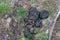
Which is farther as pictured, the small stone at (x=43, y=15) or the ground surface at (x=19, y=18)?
the small stone at (x=43, y=15)

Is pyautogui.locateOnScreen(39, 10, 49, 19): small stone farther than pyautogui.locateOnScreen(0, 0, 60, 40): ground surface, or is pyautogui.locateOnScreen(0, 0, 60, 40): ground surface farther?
pyautogui.locateOnScreen(39, 10, 49, 19): small stone

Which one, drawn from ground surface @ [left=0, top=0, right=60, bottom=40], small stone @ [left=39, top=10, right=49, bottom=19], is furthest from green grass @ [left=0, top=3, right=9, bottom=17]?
small stone @ [left=39, top=10, right=49, bottom=19]

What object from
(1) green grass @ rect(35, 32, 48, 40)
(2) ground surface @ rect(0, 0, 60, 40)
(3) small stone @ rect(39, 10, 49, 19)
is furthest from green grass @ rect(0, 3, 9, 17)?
(1) green grass @ rect(35, 32, 48, 40)

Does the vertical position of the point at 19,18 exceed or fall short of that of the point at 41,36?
it exceeds it

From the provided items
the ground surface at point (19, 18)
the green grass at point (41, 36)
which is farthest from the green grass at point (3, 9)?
the green grass at point (41, 36)

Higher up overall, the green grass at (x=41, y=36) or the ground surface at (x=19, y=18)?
the ground surface at (x=19, y=18)

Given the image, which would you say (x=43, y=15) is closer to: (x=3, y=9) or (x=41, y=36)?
(x=41, y=36)

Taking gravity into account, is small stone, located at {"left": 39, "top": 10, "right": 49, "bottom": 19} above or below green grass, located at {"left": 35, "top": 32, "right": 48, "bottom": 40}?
→ above

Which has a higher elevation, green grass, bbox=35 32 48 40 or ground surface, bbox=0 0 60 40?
ground surface, bbox=0 0 60 40

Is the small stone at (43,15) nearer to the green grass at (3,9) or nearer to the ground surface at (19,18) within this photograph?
the ground surface at (19,18)

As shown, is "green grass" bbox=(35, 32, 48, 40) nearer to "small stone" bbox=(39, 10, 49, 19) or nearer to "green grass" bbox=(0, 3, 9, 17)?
"small stone" bbox=(39, 10, 49, 19)

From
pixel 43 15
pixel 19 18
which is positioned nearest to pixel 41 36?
pixel 43 15

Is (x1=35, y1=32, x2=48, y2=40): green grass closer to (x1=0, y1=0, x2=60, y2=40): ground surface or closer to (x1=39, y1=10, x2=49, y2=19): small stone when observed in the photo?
(x1=0, y1=0, x2=60, y2=40): ground surface

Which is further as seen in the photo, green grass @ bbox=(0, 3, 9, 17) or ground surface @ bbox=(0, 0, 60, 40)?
green grass @ bbox=(0, 3, 9, 17)
